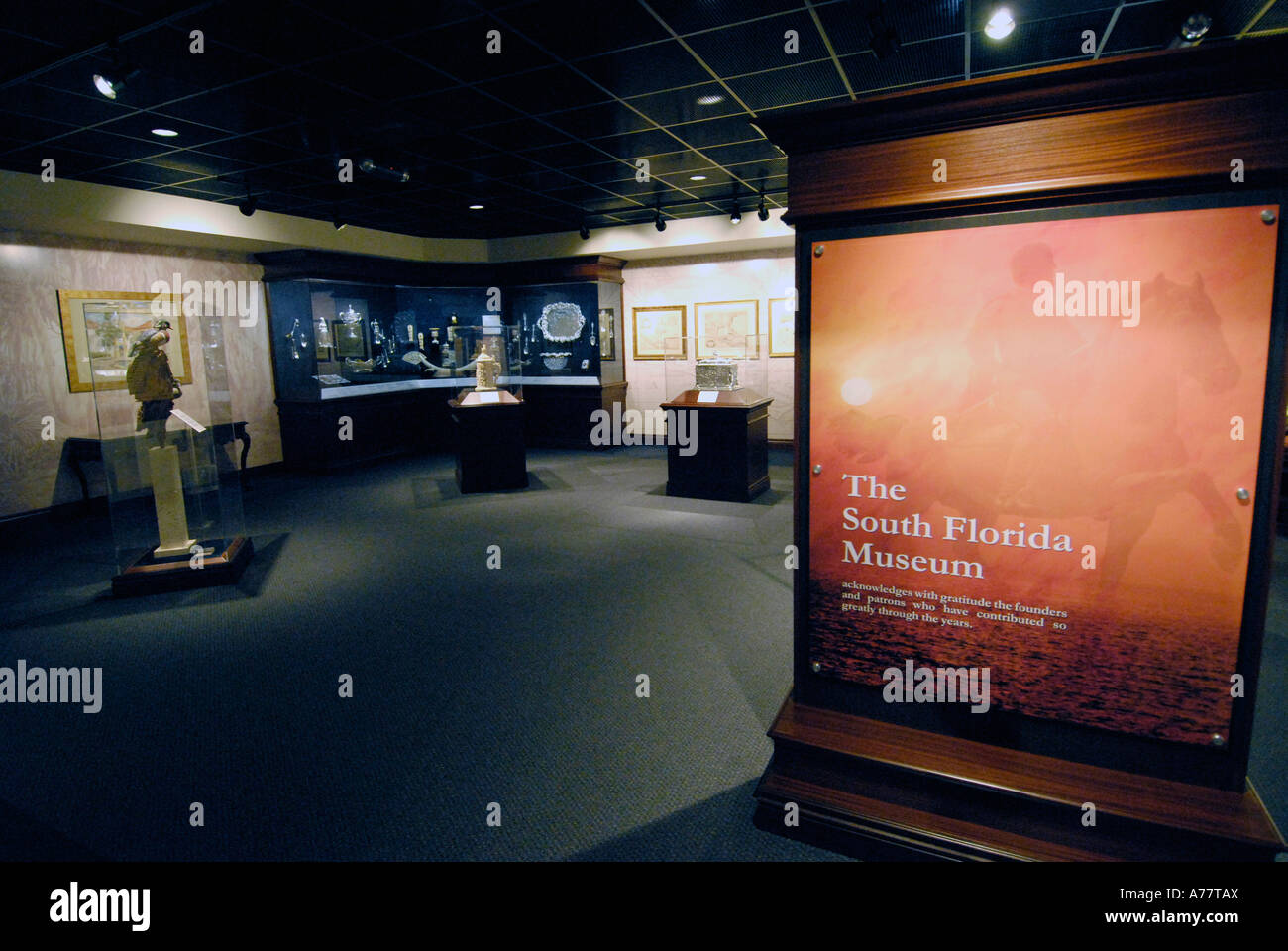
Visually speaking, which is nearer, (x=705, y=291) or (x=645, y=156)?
(x=645, y=156)

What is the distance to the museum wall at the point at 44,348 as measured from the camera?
20.7 ft

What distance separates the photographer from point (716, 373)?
22.6ft

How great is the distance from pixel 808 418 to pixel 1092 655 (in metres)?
0.95

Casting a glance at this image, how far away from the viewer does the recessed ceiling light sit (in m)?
3.44

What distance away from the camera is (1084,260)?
1.65 meters

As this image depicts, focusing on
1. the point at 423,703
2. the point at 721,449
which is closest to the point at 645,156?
the point at 721,449

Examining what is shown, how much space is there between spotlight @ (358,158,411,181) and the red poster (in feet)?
15.8

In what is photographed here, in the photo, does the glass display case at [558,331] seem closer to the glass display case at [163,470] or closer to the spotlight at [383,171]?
the spotlight at [383,171]

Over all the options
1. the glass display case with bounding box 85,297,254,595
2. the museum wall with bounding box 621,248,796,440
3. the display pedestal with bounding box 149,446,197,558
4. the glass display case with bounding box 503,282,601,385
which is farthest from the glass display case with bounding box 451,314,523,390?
the display pedestal with bounding box 149,446,197,558
